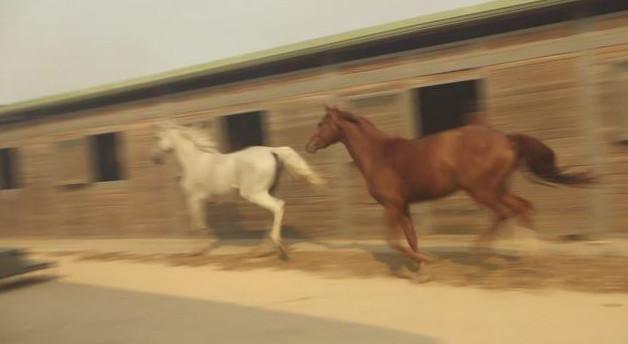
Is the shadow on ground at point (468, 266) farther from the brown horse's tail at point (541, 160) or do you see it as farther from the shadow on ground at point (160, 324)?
the shadow on ground at point (160, 324)

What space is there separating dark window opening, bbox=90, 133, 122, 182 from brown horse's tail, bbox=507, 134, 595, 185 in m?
8.96

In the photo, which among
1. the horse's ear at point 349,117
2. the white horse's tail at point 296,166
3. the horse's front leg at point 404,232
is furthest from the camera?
the white horse's tail at point 296,166

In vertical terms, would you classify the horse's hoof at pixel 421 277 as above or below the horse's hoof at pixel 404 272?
above

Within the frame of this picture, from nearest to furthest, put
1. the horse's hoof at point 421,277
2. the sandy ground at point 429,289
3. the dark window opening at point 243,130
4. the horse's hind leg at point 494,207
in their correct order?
the sandy ground at point 429,289 → the horse's hind leg at point 494,207 → the horse's hoof at point 421,277 → the dark window opening at point 243,130

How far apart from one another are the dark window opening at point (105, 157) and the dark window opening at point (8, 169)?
246 centimetres

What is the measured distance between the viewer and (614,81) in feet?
21.9

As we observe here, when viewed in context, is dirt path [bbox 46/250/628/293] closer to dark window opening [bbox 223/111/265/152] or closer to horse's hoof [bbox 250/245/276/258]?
horse's hoof [bbox 250/245/276/258]

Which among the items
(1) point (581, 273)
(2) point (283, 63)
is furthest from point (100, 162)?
(1) point (581, 273)

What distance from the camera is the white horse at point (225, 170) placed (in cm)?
782

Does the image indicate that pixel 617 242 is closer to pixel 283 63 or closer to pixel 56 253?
pixel 283 63

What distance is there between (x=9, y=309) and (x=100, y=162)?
7.05m

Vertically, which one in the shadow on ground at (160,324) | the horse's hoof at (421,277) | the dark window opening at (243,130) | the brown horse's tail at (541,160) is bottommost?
the horse's hoof at (421,277)

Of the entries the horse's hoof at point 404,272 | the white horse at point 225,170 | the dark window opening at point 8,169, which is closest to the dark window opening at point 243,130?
the white horse at point 225,170

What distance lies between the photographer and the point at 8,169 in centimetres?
1426
